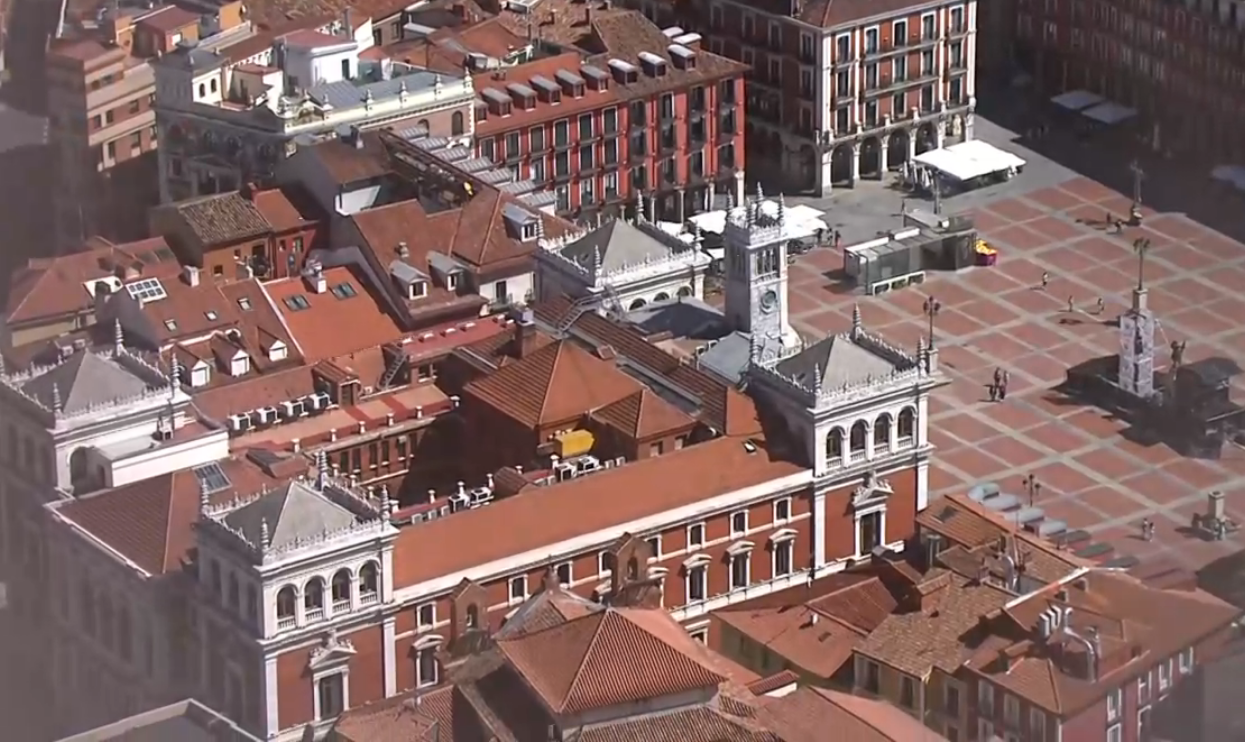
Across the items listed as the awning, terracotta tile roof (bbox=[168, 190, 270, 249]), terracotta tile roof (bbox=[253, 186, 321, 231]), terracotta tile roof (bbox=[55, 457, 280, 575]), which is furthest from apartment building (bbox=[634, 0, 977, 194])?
terracotta tile roof (bbox=[55, 457, 280, 575])

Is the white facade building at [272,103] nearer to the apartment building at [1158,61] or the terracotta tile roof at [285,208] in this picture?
the terracotta tile roof at [285,208]

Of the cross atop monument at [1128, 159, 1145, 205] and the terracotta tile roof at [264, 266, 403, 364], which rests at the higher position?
the terracotta tile roof at [264, 266, 403, 364]

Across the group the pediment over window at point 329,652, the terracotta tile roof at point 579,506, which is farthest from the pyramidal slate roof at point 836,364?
the pediment over window at point 329,652

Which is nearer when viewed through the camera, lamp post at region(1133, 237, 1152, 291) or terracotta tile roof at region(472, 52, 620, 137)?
terracotta tile roof at region(472, 52, 620, 137)

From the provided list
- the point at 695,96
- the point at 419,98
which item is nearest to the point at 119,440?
the point at 419,98

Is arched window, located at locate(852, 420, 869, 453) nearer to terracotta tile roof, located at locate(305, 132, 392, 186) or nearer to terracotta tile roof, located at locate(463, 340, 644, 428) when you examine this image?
terracotta tile roof, located at locate(463, 340, 644, 428)

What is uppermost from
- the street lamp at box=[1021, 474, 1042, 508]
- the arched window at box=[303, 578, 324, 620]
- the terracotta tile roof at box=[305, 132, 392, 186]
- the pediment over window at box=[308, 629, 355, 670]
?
the terracotta tile roof at box=[305, 132, 392, 186]

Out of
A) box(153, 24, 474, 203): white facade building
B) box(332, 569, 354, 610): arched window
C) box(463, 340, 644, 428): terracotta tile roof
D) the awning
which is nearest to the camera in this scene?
box(332, 569, 354, 610): arched window
